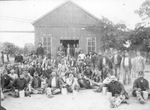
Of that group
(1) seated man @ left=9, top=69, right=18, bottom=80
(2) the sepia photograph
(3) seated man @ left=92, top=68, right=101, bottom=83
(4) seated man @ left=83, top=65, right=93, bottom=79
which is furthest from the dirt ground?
(4) seated man @ left=83, top=65, right=93, bottom=79

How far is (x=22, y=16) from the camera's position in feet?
44.0

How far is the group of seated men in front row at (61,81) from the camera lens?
697 centimetres

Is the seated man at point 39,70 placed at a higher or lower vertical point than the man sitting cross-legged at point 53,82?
higher

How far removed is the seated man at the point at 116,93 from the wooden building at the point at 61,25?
292 inches

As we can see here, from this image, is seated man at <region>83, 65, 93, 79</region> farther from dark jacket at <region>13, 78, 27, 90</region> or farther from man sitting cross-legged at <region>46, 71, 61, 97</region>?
dark jacket at <region>13, 78, 27, 90</region>

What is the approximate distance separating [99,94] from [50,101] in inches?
79.8

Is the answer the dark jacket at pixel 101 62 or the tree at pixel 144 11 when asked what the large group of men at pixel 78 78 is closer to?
the dark jacket at pixel 101 62

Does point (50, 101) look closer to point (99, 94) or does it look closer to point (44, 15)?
point (99, 94)

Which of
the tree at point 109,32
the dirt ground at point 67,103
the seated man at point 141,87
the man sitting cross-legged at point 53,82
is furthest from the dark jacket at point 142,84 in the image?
the tree at point 109,32

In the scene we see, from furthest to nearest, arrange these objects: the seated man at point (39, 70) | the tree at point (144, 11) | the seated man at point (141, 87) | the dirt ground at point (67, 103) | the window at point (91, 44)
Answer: the window at point (91, 44) < the tree at point (144, 11) < the seated man at point (39, 70) < the seated man at point (141, 87) < the dirt ground at point (67, 103)

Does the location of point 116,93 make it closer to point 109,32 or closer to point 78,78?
point 78,78

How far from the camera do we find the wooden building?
1420cm

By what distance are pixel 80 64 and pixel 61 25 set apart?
210 inches

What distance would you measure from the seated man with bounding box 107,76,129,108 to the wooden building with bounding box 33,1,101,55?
292 inches
